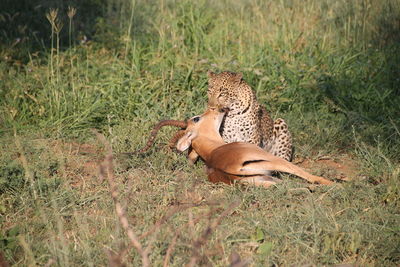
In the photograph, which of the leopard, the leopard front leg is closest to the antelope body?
the leopard

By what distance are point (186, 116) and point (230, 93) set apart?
76 centimetres

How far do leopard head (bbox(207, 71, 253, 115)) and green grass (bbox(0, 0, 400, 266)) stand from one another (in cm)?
69

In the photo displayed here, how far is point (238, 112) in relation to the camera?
6.36 meters

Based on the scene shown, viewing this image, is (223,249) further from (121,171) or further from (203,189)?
(121,171)

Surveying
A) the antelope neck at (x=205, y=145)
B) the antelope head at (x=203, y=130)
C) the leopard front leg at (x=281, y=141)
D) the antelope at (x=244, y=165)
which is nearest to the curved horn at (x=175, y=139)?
the antelope head at (x=203, y=130)

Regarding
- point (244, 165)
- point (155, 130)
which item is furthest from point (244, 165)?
point (155, 130)

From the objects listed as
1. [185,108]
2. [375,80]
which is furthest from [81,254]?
[375,80]

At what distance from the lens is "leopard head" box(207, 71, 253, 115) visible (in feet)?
20.7

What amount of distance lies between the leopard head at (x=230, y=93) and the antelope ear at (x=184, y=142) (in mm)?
478

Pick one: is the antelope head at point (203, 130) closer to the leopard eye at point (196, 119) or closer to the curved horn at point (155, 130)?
the leopard eye at point (196, 119)

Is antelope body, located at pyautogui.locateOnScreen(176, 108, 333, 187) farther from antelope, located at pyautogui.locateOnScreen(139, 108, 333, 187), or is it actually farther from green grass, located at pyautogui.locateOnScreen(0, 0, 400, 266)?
green grass, located at pyautogui.locateOnScreen(0, 0, 400, 266)

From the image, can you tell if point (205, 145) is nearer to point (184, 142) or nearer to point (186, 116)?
point (184, 142)

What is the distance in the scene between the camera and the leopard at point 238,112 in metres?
6.31

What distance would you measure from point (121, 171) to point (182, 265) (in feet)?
6.47
